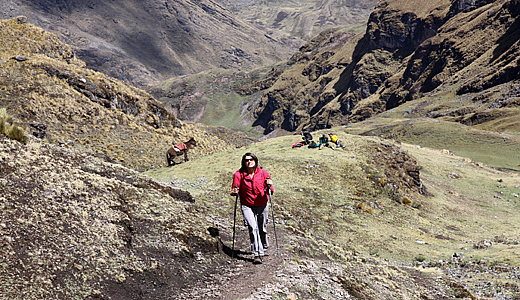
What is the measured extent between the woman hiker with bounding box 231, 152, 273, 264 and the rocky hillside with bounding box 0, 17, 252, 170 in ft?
66.0

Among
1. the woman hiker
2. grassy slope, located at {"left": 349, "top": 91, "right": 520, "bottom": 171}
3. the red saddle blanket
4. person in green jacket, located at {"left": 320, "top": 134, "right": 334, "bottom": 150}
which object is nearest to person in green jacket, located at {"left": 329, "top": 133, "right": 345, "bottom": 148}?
person in green jacket, located at {"left": 320, "top": 134, "right": 334, "bottom": 150}

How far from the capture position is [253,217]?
10.1 metres

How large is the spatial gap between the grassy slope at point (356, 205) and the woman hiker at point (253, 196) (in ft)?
8.32

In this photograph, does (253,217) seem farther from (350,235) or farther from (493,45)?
(493,45)

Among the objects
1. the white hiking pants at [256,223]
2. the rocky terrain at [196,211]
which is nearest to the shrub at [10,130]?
the rocky terrain at [196,211]

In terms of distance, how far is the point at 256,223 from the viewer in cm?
1018

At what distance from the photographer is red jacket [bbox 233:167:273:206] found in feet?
33.5

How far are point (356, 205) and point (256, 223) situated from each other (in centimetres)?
1627

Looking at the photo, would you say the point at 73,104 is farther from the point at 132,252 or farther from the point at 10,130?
the point at 132,252

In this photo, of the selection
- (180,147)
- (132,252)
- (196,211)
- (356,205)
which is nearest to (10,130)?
(132,252)

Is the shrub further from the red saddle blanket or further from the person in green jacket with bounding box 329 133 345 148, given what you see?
the person in green jacket with bounding box 329 133 345 148

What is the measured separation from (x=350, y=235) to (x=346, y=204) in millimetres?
4401

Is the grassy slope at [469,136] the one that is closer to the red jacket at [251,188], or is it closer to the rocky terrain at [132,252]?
the rocky terrain at [132,252]

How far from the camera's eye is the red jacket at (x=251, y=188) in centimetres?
1021
